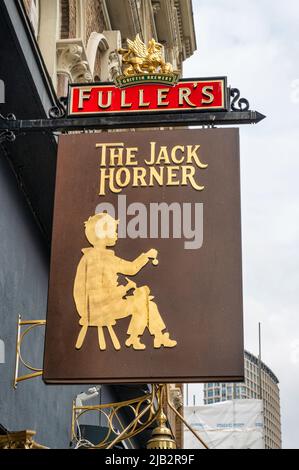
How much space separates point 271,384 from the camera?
11406 cm

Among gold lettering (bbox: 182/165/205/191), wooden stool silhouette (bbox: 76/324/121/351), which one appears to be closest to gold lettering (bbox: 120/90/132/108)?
gold lettering (bbox: 182/165/205/191)

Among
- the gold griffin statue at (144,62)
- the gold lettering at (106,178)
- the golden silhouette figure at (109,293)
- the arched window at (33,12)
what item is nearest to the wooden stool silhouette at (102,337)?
the golden silhouette figure at (109,293)

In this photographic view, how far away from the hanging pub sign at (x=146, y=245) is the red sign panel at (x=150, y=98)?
13 mm

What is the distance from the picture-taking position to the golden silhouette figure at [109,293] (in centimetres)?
798

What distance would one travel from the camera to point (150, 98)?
8.91 meters

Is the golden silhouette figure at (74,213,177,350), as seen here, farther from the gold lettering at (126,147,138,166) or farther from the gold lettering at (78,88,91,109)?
the gold lettering at (78,88,91,109)

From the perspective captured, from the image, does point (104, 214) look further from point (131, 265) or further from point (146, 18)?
point (146, 18)

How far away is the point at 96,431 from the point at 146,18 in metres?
16.4

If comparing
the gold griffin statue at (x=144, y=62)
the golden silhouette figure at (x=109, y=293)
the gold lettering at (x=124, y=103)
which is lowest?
the golden silhouette figure at (x=109, y=293)

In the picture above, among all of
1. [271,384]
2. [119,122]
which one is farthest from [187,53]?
[271,384]

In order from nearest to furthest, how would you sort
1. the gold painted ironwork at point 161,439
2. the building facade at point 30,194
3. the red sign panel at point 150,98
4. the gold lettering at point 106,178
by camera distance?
the gold painted ironwork at point 161,439
the gold lettering at point 106,178
the red sign panel at point 150,98
the building facade at point 30,194

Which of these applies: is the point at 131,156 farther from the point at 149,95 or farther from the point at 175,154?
the point at 149,95

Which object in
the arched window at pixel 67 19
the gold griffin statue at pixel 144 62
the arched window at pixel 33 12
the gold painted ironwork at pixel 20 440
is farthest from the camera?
the arched window at pixel 67 19

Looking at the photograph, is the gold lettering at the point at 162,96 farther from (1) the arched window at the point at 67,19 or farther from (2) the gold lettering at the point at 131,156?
(1) the arched window at the point at 67,19
